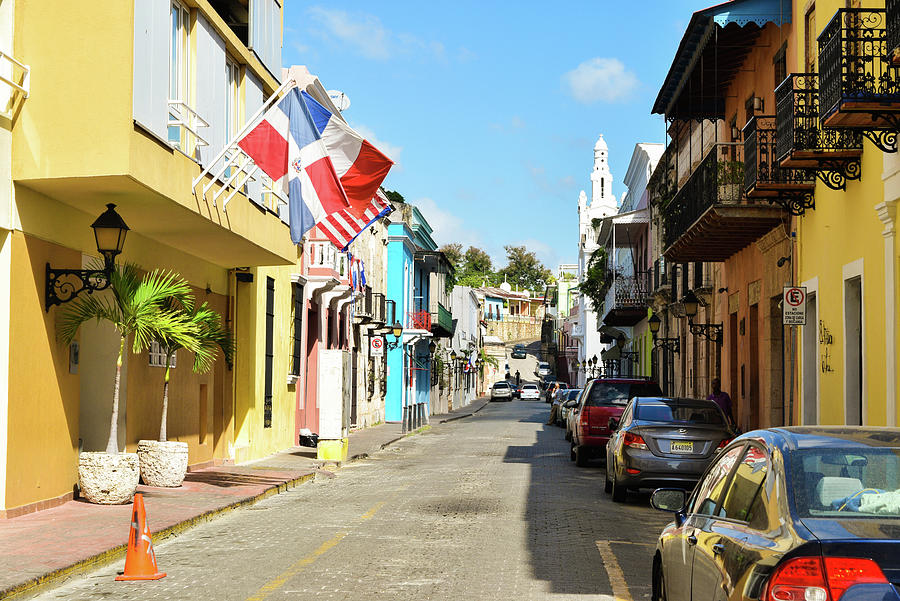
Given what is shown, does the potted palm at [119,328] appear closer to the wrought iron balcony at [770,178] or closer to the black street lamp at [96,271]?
the black street lamp at [96,271]

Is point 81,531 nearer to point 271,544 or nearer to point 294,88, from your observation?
point 271,544

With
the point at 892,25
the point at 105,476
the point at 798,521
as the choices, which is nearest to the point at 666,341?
the point at 892,25

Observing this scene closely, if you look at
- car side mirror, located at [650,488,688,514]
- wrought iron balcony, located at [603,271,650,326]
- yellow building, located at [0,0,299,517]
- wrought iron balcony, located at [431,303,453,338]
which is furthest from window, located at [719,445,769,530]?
wrought iron balcony, located at [431,303,453,338]

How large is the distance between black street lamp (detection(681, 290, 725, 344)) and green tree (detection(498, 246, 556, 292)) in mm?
112804

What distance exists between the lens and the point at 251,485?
1745 cm

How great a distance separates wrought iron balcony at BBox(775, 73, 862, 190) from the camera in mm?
15023

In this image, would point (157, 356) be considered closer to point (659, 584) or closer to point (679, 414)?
point (679, 414)

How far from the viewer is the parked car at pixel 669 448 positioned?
50.5ft

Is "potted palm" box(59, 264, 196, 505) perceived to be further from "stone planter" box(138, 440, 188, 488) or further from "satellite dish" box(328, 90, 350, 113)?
"satellite dish" box(328, 90, 350, 113)

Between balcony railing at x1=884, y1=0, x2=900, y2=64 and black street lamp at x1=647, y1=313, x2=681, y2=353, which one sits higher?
balcony railing at x1=884, y1=0, x2=900, y2=64

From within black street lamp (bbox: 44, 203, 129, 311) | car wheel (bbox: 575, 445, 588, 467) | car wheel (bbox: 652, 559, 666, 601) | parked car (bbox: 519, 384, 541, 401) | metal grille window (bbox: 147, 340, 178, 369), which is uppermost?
black street lamp (bbox: 44, 203, 129, 311)

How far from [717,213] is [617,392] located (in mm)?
4717

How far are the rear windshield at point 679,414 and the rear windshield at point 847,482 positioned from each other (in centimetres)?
1102

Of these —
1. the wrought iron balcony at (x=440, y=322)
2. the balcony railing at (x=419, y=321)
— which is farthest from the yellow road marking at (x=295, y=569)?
the wrought iron balcony at (x=440, y=322)
